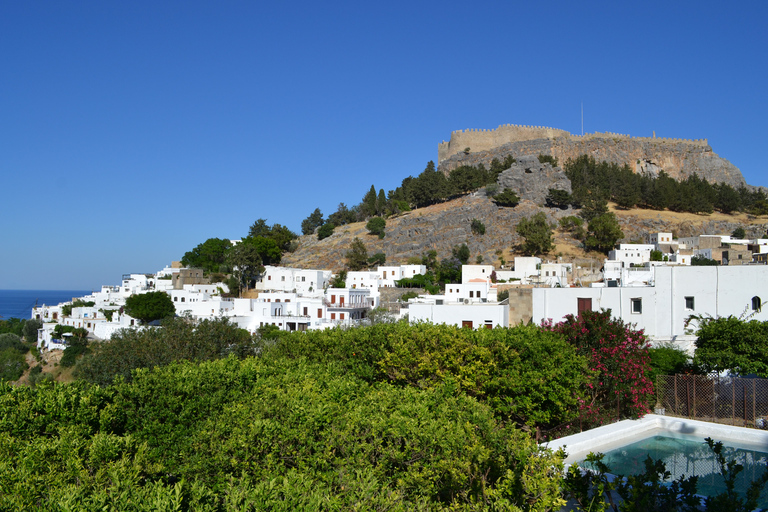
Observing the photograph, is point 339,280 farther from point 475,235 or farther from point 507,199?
point 507,199

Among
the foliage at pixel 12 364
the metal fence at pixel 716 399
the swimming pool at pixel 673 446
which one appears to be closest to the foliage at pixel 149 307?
the foliage at pixel 12 364

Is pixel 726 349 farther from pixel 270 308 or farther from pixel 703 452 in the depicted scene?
pixel 270 308

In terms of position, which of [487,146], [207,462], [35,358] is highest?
[487,146]

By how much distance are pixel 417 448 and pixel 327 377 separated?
5.22 m

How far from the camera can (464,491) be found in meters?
6.64

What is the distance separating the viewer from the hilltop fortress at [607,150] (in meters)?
90.8

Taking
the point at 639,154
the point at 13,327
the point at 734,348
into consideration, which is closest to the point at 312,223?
the point at 13,327

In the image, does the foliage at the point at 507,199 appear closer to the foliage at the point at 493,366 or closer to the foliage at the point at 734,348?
the foliage at the point at 734,348

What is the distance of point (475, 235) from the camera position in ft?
236

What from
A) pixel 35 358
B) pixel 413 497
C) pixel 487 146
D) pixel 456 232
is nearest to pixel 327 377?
pixel 413 497

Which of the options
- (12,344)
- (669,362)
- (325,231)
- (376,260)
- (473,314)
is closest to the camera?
(669,362)

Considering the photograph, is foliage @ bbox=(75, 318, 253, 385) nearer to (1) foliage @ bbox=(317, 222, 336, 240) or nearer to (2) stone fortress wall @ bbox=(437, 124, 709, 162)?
(1) foliage @ bbox=(317, 222, 336, 240)

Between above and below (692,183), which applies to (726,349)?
below

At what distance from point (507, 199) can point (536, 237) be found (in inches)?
599
